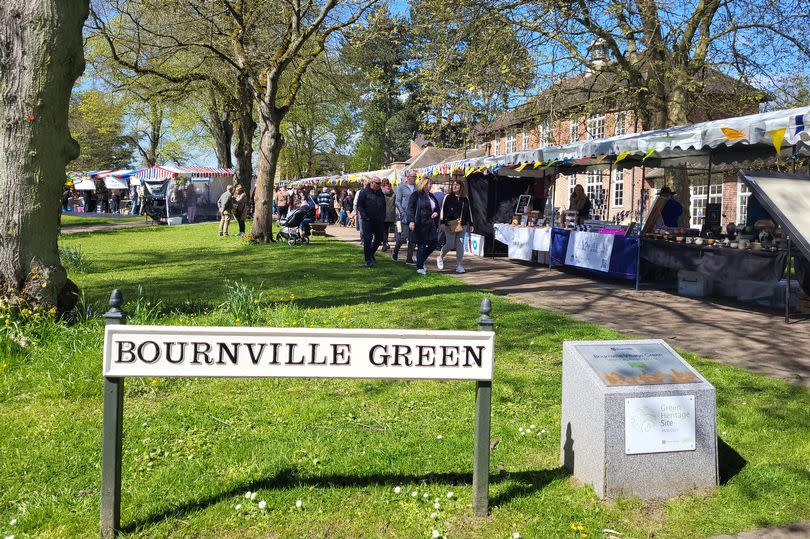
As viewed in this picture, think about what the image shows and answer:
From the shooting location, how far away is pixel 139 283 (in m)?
10.7

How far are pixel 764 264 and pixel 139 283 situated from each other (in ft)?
30.6

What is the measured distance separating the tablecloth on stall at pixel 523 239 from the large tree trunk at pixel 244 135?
12721 millimetres

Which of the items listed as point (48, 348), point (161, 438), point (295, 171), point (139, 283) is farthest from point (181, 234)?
point (295, 171)

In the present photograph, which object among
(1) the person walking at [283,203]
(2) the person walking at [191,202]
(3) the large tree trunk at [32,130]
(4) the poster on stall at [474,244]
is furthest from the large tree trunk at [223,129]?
(3) the large tree trunk at [32,130]

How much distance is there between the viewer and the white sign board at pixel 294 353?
9.84ft

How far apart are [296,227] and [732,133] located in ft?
41.7

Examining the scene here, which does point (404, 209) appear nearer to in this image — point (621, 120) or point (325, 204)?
point (621, 120)

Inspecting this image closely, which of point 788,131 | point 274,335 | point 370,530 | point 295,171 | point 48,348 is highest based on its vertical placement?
point 295,171

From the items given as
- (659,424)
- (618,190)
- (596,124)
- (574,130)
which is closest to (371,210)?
(574,130)

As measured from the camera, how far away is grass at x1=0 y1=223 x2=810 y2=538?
3348 millimetres

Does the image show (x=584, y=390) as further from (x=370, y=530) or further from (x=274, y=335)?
(x=274, y=335)

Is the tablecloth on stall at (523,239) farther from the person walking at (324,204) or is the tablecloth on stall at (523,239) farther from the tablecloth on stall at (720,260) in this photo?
the person walking at (324,204)

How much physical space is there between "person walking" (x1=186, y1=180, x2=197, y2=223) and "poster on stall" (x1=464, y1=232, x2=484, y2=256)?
1850 cm

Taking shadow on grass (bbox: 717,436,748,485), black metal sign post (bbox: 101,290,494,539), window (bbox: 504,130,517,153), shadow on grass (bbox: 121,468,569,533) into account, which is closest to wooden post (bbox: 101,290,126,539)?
black metal sign post (bbox: 101,290,494,539)
